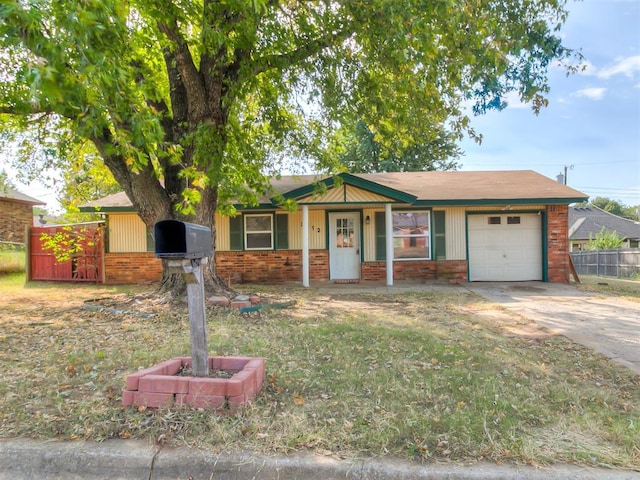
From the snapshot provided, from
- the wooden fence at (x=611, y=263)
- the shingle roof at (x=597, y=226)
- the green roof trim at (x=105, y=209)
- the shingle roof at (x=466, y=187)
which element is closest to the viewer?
the shingle roof at (x=466, y=187)

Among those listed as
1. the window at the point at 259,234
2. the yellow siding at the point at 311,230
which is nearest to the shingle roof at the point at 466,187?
the window at the point at 259,234

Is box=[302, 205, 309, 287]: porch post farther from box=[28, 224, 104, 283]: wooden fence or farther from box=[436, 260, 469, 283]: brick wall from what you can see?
box=[28, 224, 104, 283]: wooden fence

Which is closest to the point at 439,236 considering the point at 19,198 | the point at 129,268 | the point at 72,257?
the point at 129,268

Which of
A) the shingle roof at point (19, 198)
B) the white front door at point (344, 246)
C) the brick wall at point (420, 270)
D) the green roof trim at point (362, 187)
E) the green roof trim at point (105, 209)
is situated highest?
the shingle roof at point (19, 198)

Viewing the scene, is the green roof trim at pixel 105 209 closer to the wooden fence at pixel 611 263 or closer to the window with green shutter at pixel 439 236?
the window with green shutter at pixel 439 236

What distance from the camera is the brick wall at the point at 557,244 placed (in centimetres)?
1233

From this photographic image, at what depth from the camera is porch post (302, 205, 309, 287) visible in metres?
11.7

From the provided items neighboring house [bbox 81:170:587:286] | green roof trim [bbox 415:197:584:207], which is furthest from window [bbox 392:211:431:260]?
green roof trim [bbox 415:197:584:207]

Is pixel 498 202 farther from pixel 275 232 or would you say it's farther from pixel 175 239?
pixel 175 239

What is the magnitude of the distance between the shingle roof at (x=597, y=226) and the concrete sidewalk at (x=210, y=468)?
135ft

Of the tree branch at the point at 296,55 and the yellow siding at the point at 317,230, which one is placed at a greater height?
the tree branch at the point at 296,55

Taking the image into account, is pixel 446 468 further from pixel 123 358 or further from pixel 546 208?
pixel 546 208

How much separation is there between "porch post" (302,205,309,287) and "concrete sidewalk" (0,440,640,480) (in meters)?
9.13

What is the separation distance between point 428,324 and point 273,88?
607cm
